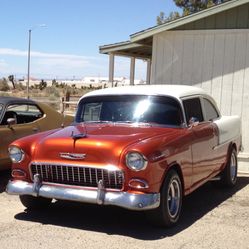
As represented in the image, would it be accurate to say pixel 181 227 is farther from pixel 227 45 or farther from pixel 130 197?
pixel 227 45

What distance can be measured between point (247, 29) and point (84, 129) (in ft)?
17.8

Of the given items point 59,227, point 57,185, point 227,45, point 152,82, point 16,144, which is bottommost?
point 59,227

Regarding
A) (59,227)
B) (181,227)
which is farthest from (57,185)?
(181,227)

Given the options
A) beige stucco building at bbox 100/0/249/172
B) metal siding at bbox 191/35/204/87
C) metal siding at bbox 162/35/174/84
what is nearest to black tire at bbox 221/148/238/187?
beige stucco building at bbox 100/0/249/172

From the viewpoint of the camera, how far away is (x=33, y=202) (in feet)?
21.4

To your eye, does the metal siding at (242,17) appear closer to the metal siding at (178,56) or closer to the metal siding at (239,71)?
the metal siding at (239,71)

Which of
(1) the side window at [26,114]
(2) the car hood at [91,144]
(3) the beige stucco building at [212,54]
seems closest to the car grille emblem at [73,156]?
(2) the car hood at [91,144]

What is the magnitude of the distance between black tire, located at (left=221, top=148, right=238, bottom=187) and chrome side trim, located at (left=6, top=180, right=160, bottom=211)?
296 centimetres

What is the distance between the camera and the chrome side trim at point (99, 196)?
5410mm

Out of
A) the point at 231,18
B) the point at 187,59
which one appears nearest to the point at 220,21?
the point at 231,18

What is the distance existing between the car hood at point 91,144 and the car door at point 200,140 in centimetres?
47

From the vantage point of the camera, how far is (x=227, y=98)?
35.8 feet

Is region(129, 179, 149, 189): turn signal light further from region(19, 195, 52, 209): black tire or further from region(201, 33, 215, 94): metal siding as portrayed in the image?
region(201, 33, 215, 94): metal siding

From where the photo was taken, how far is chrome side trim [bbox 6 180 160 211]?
5.41 meters
